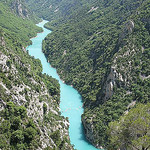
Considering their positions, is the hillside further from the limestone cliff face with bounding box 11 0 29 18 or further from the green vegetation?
the limestone cliff face with bounding box 11 0 29 18

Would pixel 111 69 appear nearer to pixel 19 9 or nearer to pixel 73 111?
pixel 73 111

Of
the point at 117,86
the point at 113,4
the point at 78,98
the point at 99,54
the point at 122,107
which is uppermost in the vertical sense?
the point at 113,4

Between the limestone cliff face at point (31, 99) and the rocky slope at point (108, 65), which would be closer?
the limestone cliff face at point (31, 99)

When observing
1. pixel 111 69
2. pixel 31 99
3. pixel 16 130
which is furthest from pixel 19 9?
pixel 16 130

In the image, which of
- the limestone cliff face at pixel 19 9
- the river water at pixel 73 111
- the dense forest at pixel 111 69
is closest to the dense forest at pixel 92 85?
the dense forest at pixel 111 69

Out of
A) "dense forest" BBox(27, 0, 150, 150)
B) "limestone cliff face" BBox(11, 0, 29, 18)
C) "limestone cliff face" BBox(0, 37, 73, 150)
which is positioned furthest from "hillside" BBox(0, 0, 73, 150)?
"limestone cliff face" BBox(11, 0, 29, 18)

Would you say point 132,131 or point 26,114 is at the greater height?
point 26,114

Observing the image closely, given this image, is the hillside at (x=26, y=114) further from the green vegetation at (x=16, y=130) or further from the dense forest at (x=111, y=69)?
the dense forest at (x=111, y=69)

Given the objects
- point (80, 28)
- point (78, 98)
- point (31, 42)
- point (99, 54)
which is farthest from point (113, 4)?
point (78, 98)

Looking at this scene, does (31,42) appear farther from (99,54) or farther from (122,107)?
(122,107)
